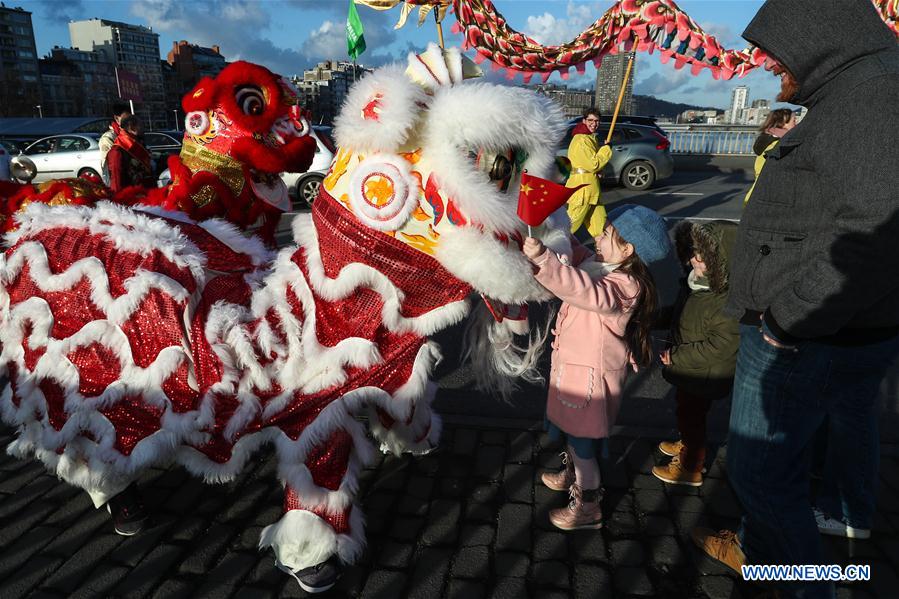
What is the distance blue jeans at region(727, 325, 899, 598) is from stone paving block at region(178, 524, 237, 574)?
215 centimetres

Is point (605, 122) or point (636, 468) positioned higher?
point (605, 122)

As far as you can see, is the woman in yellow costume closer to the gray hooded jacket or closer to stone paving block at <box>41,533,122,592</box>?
the gray hooded jacket

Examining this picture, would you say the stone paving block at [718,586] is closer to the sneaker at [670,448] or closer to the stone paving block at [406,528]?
the sneaker at [670,448]

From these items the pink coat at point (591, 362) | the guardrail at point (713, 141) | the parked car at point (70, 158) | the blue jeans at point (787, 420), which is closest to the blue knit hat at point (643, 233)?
the pink coat at point (591, 362)

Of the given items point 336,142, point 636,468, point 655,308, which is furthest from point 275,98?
point 636,468

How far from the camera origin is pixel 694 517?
2689 mm

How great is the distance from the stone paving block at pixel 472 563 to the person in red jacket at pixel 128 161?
4539 mm

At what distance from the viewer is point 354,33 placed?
159 inches

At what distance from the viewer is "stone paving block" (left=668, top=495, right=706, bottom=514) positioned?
2740 mm

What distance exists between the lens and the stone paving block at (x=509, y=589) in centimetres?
225

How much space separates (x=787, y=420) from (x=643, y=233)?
40.8 inches

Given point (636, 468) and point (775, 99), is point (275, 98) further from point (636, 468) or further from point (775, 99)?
point (636, 468)

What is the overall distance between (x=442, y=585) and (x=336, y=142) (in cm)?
182

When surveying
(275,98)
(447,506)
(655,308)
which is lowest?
(447,506)
